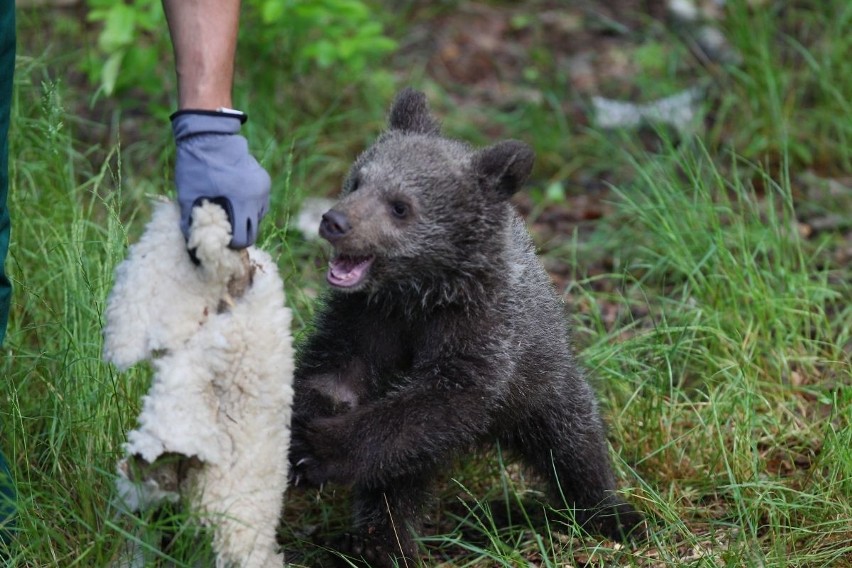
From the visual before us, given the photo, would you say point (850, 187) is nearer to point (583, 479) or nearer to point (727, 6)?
point (727, 6)

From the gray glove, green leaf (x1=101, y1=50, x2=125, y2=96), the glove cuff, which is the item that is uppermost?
the glove cuff

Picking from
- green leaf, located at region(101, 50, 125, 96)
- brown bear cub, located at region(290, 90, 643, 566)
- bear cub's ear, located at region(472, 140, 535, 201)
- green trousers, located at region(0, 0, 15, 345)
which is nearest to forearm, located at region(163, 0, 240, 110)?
green trousers, located at region(0, 0, 15, 345)

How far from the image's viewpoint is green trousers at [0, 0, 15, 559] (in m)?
3.46

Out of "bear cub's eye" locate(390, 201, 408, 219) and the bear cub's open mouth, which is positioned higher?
"bear cub's eye" locate(390, 201, 408, 219)

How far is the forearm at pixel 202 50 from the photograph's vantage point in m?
3.32

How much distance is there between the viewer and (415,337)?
4.02m

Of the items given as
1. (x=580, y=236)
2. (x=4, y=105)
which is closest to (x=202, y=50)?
(x=4, y=105)

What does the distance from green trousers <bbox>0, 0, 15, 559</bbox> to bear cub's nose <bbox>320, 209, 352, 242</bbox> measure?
3.20ft

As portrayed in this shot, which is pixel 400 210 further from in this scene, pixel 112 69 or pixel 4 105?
pixel 112 69

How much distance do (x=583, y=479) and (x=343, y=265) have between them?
1291 mm

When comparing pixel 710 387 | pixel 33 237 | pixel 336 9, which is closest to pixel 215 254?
pixel 33 237

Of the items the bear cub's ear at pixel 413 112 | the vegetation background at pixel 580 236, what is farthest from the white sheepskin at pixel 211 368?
the bear cub's ear at pixel 413 112

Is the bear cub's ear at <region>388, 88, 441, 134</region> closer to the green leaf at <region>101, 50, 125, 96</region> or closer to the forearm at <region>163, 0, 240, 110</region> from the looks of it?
the forearm at <region>163, 0, 240, 110</region>

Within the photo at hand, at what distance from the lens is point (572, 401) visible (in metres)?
4.36
